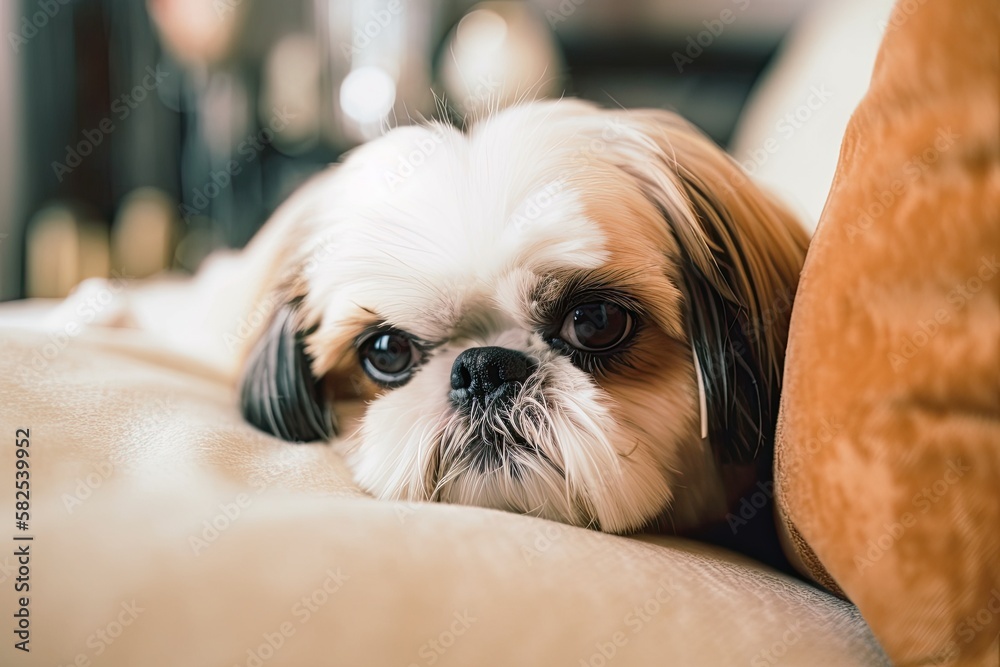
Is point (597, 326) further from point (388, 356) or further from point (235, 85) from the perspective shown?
point (235, 85)

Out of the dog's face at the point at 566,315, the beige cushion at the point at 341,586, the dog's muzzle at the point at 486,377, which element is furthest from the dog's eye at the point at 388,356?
the beige cushion at the point at 341,586

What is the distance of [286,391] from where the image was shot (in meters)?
0.97

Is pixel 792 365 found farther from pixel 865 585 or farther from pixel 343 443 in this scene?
pixel 343 443

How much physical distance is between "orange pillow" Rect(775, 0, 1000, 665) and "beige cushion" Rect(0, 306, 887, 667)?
9 cm

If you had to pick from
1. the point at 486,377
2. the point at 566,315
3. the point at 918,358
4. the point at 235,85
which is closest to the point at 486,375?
the point at 486,377

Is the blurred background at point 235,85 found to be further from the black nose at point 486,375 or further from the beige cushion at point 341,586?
the beige cushion at point 341,586

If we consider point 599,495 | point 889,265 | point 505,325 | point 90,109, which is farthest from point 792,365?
point 90,109

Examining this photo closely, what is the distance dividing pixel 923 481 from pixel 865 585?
0.09 metres

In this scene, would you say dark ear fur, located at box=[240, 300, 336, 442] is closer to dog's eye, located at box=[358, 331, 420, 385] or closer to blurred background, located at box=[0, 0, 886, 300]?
dog's eye, located at box=[358, 331, 420, 385]

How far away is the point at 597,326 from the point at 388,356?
28 cm

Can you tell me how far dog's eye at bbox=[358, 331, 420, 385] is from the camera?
931 millimetres

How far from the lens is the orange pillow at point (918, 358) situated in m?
0.53

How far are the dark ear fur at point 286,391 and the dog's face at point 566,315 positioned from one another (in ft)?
0.28

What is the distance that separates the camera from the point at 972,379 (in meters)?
0.53
